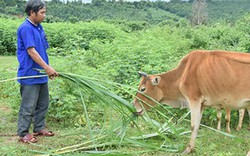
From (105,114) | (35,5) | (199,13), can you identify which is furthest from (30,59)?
(199,13)

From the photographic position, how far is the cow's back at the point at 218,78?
4645 millimetres

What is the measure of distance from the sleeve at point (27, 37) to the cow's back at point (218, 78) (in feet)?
6.48

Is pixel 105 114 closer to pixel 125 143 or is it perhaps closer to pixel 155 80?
pixel 125 143

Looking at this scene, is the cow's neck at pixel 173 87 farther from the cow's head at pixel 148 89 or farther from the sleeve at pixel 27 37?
the sleeve at pixel 27 37

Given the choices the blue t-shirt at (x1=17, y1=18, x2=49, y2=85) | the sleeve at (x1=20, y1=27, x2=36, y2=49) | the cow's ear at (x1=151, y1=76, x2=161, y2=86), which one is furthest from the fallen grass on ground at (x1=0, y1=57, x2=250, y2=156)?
the sleeve at (x1=20, y1=27, x2=36, y2=49)

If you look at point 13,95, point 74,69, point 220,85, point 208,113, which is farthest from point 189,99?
point 13,95

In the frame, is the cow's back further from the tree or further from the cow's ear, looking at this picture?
the tree

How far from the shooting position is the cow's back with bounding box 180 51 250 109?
4645mm

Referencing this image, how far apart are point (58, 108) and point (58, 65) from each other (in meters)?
0.71

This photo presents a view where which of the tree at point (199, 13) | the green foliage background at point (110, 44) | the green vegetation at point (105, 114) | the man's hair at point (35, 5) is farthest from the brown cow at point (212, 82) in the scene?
the tree at point (199, 13)

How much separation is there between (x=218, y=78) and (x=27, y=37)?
8.01 ft

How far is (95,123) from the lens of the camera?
234 inches

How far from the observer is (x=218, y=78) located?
4.77 metres

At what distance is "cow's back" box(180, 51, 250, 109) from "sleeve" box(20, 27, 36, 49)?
6.48ft
